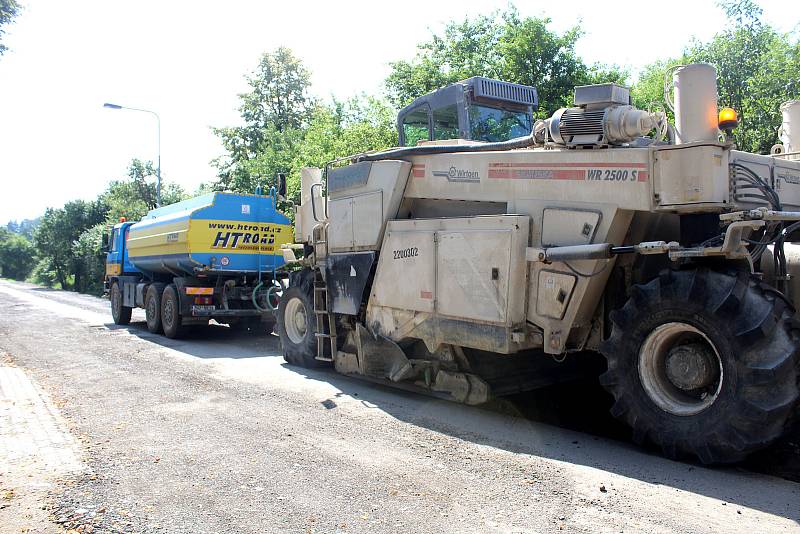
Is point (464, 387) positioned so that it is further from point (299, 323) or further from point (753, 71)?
point (753, 71)

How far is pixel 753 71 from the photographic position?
13.2 m

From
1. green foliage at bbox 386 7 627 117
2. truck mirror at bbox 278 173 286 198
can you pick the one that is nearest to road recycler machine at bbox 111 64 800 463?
truck mirror at bbox 278 173 286 198

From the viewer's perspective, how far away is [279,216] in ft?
43.6

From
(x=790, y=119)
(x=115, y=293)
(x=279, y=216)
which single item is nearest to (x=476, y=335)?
(x=790, y=119)

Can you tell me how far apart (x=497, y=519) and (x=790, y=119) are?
17.9ft

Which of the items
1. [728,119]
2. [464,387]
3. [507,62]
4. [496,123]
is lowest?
[464,387]

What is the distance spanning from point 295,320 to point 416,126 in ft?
10.7

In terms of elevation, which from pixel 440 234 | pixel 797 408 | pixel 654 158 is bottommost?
pixel 797 408

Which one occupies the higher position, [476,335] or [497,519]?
[476,335]

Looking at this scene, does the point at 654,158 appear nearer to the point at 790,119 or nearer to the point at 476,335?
the point at 476,335

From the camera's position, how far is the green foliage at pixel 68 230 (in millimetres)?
45406

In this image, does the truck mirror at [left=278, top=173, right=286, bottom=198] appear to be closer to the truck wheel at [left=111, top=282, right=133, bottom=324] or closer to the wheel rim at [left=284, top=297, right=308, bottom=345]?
the wheel rim at [left=284, top=297, right=308, bottom=345]

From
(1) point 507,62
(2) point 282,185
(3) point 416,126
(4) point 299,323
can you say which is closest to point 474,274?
(3) point 416,126

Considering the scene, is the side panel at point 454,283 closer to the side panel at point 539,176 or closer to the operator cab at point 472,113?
the side panel at point 539,176
